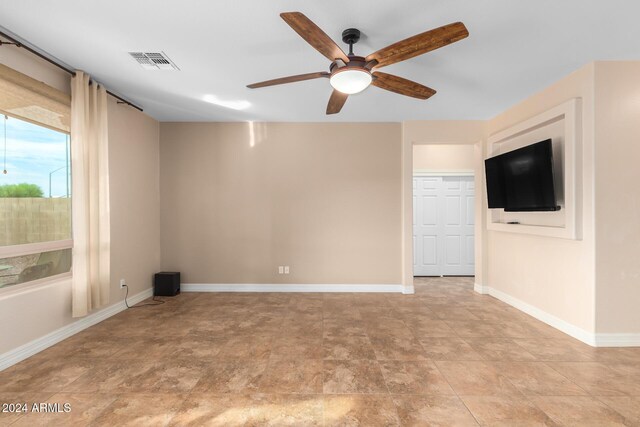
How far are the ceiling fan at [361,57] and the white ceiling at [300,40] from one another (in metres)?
0.32

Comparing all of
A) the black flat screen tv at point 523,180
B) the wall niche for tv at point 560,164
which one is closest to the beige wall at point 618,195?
the wall niche for tv at point 560,164

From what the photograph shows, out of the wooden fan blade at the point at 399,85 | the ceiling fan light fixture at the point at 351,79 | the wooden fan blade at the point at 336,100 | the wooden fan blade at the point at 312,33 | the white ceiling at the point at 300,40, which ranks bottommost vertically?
the ceiling fan light fixture at the point at 351,79

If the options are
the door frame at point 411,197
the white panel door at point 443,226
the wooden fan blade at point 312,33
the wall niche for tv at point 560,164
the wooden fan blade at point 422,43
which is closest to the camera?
the wooden fan blade at point 312,33

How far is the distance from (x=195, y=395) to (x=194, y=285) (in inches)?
116

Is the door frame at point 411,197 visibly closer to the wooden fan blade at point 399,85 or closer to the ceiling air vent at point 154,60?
the wooden fan blade at point 399,85

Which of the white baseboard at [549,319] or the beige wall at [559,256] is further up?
the beige wall at [559,256]

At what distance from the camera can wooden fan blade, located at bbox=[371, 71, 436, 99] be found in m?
2.41

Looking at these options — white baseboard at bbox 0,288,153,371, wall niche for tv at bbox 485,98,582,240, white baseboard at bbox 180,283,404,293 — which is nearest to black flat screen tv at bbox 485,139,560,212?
wall niche for tv at bbox 485,98,582,240

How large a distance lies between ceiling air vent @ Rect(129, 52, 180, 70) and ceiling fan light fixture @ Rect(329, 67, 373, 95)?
168cm

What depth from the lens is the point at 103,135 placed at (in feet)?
10.9

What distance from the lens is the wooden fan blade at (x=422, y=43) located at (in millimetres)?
1788

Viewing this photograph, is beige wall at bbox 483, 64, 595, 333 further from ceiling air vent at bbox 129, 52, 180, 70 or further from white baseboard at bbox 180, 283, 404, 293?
ceiling air vent at bbox 129, 52, 180, 70

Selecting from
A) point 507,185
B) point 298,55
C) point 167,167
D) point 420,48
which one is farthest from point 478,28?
point 167,167

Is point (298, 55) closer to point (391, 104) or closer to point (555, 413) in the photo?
point (391, 104)
